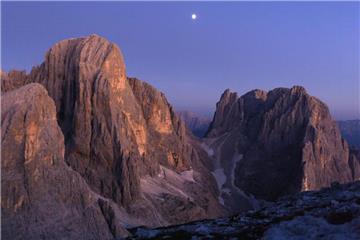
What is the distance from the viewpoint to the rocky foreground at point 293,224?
21141 mm

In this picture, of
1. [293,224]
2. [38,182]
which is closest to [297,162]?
[38,182]

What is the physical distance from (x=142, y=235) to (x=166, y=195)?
364 ft

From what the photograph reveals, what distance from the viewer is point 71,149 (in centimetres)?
12488

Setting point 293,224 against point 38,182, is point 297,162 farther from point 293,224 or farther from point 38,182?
point 293,224

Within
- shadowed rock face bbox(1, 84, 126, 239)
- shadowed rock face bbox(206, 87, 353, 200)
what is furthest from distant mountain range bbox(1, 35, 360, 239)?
shadowed rock face bbox(206, 87, 353, 200)

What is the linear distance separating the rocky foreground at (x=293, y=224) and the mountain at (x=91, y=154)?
52.5 m

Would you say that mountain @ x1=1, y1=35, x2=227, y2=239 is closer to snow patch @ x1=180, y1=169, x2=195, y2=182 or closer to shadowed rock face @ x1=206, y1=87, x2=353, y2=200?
snow patch @ x1=180, y1=169, x2=195, y2=182

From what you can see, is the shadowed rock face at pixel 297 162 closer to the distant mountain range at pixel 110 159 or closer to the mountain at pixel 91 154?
the distant mountain range at pixel 110 159

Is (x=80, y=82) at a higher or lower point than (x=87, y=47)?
lower

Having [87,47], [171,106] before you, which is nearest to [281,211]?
[87,47]

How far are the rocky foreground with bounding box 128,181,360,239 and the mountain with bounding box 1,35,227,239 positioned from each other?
52.5 metres

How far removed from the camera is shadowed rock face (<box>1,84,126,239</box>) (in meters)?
76.9

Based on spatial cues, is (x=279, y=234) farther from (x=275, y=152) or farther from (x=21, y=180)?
(x=275, y=152)

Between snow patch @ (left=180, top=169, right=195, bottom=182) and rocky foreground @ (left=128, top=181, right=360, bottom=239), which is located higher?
rocky foreground @ (left=128, top=181, right=360, bottom=239)
